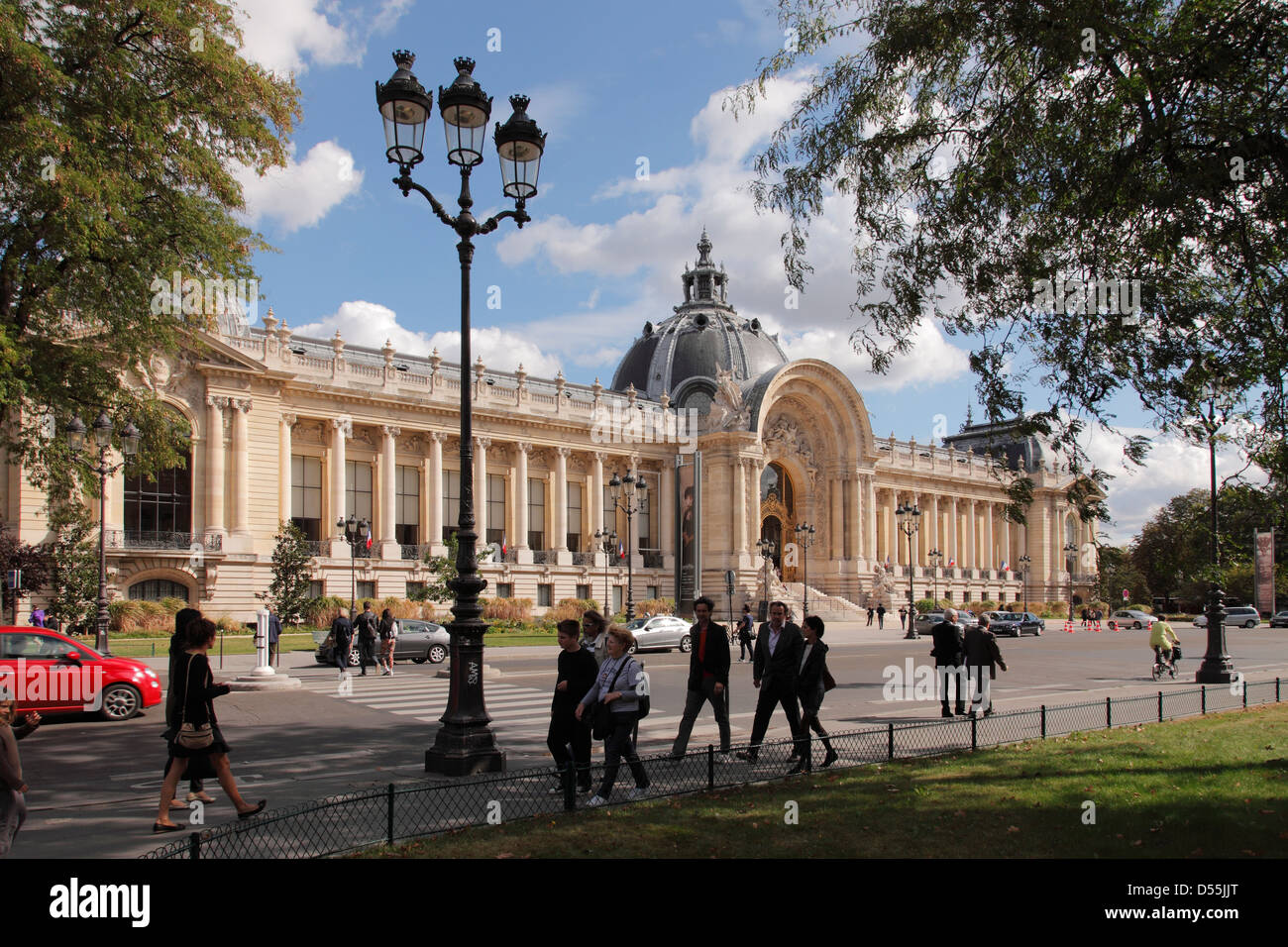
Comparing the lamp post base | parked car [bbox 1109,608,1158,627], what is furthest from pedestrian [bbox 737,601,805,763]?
parked car [bbox 1109,608,1158,627]

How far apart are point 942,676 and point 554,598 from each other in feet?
130

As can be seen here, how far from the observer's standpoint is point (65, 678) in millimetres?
14945

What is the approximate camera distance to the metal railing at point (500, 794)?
7.12 metres

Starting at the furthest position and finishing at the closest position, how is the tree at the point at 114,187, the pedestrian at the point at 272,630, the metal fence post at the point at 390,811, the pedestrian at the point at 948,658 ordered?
the pedestrian at the point at 272,630 < the pedestrian at the point at 948,658 < the tree at the point at 114,187 < the metal fence post at the point at 390,811

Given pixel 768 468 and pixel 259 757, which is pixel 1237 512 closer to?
pixel 259 757

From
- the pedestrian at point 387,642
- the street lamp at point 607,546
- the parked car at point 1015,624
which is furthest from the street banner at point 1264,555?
the street lamp at point 607,546

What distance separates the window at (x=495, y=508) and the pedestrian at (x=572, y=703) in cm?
4541

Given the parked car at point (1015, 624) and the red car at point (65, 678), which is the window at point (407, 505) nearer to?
the parked car at point (1015, 624)

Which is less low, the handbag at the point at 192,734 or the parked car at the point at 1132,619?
the handbag at the point at 192,734

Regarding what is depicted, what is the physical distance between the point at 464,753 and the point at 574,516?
158 feet

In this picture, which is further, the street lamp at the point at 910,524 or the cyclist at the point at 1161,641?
the street lamp at the point at 910,524

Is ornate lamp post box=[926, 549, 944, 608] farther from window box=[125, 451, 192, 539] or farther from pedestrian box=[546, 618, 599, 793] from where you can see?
pedestrian box=[546, 618, 599, 793]

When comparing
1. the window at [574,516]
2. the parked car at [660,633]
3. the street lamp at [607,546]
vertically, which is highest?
the window at [574,516]

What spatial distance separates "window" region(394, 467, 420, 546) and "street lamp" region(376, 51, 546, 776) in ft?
135
